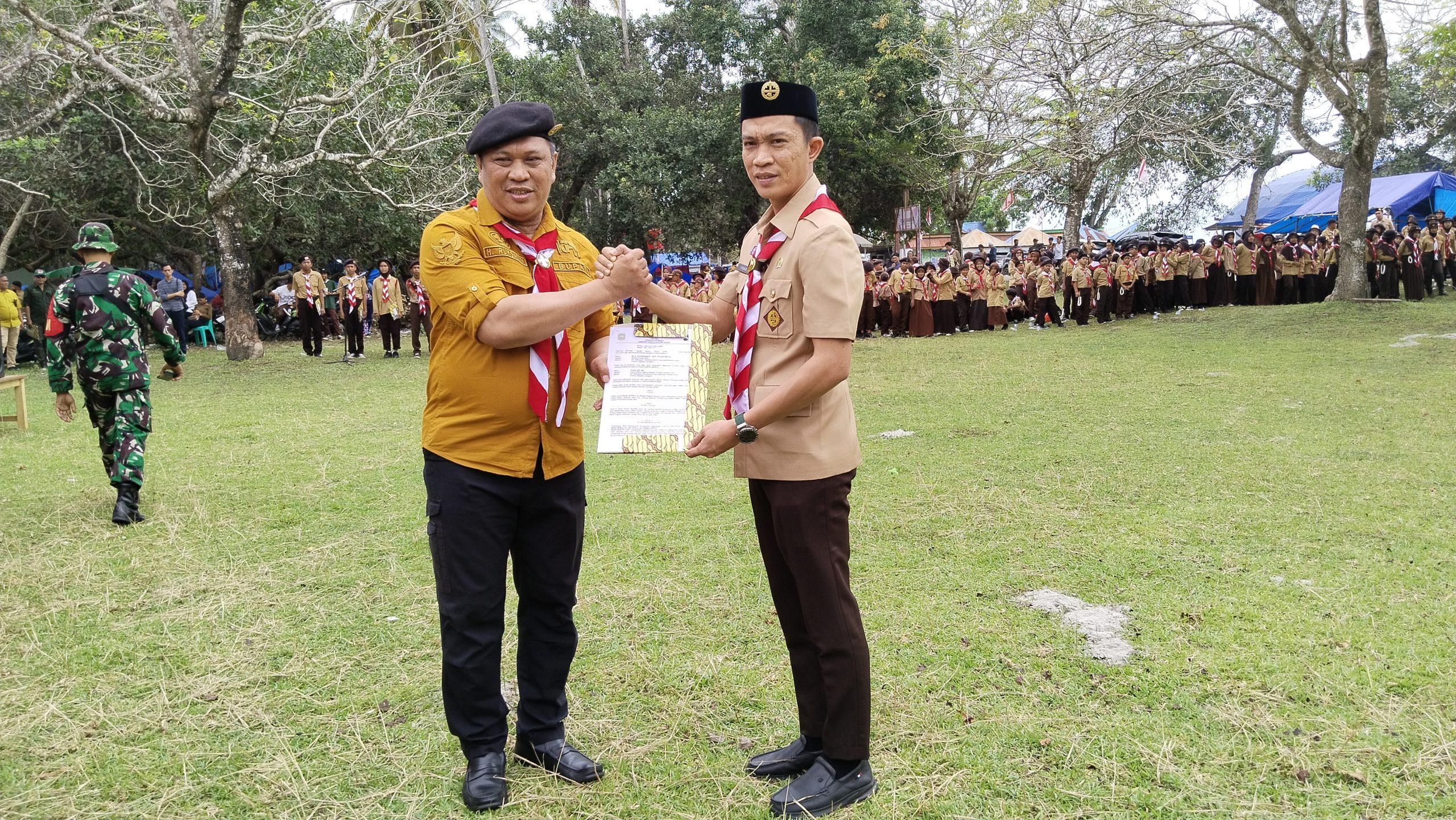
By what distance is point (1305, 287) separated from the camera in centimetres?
2275

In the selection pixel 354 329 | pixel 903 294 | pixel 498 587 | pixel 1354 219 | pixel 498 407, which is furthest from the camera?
pixel 903 294

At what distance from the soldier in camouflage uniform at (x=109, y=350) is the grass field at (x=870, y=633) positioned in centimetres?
47

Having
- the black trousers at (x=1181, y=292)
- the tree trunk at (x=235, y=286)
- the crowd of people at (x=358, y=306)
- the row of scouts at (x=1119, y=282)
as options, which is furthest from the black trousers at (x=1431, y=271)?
the tree trunk at (x=235, y=286)

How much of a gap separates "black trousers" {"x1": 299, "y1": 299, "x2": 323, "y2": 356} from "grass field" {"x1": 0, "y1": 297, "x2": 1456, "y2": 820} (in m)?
11.7

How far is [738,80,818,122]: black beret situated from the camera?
2781mm

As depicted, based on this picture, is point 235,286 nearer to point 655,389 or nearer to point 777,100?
point 655,389

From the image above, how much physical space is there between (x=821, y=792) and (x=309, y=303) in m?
19.3

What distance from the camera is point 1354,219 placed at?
61.0 ft

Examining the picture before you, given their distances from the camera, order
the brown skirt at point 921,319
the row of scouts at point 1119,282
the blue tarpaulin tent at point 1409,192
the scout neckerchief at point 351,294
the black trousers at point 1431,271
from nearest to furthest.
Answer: the scout neckerchief at point 351,294 → the black trousers at point 1431,271 → the row of scouts at point 1119,282 → the brown skirt at point 921,319 → the blue tarpaulin tent at point 1409,192

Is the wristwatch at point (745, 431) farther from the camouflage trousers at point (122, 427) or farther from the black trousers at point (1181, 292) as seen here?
the black trousers at point (1181, 292)

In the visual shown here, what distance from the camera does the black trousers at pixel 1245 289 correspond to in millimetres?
22844

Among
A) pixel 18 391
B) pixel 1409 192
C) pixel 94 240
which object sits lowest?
pixel 18 391

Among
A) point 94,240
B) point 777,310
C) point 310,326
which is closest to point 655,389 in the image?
point 777,310

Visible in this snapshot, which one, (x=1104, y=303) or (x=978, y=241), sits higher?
(x=978, y=241)
